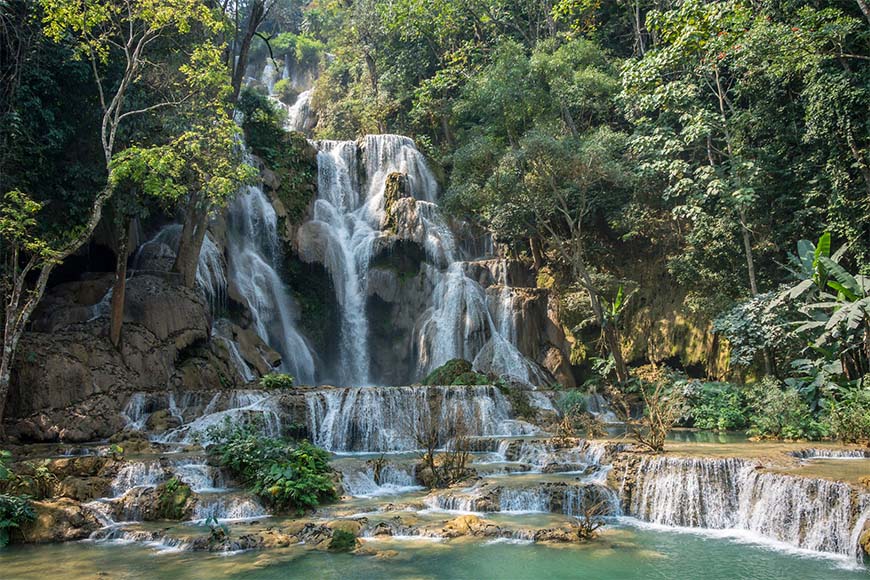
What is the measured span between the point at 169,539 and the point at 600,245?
18.0 meters

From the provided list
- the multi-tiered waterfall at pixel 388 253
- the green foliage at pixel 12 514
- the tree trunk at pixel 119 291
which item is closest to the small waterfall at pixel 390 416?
the multi-tiered waterfall at pixel 388 253

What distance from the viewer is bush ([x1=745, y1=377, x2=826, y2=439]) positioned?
1350 centimetres

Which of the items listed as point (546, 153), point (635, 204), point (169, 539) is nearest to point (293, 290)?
point (546, 153)

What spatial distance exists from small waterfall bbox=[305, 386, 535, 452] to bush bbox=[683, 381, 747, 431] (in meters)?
4.44

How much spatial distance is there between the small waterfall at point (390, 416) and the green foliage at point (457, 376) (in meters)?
1.46

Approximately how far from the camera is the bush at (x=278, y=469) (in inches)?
408

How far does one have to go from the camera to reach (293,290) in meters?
23.5

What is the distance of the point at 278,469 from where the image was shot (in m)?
10.8

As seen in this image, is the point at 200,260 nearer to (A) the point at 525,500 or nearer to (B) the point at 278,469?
(B) the point at 278,469

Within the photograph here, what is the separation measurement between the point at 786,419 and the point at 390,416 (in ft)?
28.7

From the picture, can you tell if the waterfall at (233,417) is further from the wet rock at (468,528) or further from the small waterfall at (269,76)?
the small waterfall at (269,76)

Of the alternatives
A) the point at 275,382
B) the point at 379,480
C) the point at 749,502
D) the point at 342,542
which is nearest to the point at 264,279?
the point at 275,382

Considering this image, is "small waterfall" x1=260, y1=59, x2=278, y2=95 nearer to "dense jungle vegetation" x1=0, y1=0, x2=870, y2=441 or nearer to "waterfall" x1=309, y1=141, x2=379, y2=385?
"dense jungle vegetation" x1=0, y1=0, x2=870, y2=441

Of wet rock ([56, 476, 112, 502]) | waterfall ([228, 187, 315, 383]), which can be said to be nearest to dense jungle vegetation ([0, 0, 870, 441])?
waterfall ([228, 187, 315, 383])
